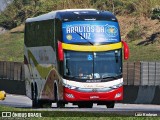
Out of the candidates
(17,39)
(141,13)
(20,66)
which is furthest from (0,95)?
(17,39)

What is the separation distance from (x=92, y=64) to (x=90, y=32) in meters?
1.37

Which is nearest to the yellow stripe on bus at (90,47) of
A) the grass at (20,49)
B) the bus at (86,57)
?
the bus at (86,57)

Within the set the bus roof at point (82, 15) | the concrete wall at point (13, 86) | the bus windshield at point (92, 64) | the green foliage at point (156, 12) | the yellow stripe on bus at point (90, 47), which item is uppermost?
the bus roof at point (82, 15)

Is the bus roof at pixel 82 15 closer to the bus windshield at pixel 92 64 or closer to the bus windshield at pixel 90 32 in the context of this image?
the bus windshield at pixel 90 32

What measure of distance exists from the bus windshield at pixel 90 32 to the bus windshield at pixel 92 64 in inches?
20.3

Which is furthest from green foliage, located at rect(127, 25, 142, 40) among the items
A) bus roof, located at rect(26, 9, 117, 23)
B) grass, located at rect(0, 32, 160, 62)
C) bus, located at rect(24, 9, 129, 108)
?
bus, located at rect(24, 9, 129, 108)

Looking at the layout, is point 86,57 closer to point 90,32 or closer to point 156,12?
point 90,32

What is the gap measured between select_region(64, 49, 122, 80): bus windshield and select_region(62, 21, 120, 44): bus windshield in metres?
0.51

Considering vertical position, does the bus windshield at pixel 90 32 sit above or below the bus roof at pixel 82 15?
below

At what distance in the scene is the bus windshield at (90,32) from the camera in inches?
1428

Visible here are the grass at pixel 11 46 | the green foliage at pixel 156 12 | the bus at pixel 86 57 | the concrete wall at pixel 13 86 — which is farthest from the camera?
the grass at pixel 11 46

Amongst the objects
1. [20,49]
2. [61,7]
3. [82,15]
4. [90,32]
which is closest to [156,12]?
[20,49]

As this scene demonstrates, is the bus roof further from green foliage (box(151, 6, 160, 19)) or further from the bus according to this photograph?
green foliage (box(151, 6, 160, 19))

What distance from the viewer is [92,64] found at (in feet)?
120
